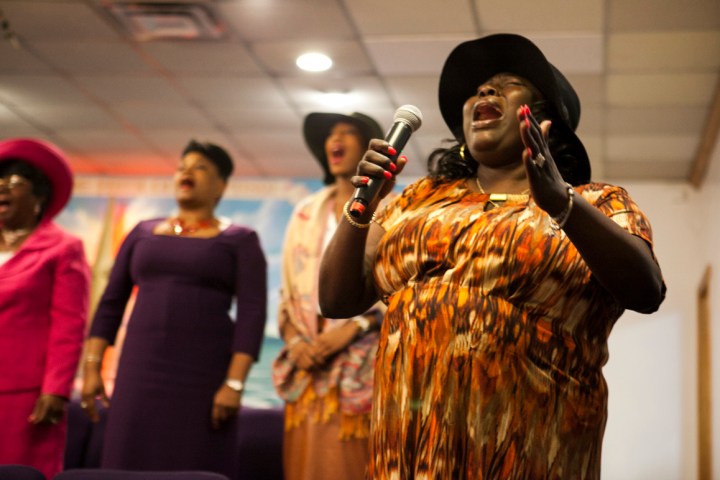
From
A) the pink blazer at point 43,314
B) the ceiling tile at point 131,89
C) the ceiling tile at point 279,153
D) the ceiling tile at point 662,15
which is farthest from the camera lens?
the ceiling tile at point 279,153

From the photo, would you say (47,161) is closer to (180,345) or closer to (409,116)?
(180,345)

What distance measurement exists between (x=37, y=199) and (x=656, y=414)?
5942 mm

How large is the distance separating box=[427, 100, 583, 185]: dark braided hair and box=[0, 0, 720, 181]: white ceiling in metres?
3.65

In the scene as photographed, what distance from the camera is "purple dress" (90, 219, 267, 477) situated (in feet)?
11.6

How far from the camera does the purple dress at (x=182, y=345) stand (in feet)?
11.6

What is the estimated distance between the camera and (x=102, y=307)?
3.87m

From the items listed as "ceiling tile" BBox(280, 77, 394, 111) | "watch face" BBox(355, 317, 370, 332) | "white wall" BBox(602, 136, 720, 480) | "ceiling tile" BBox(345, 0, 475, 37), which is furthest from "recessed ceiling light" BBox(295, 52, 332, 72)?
"watch face" BBox(355, 317, 370, 332)

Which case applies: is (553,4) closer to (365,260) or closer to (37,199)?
(37,199)

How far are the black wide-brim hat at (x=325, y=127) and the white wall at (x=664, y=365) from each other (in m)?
4.87

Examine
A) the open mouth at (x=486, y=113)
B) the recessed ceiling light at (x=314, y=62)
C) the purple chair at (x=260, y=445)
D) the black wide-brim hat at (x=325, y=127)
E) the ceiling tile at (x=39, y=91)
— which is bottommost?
the purple chair at (x=260, y=445)

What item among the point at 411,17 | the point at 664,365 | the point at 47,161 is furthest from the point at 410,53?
the point at 664,365

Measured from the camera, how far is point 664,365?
8.41 meters

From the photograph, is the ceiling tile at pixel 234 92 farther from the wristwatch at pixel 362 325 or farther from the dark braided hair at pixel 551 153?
the dark braided hair at pixel 551 153

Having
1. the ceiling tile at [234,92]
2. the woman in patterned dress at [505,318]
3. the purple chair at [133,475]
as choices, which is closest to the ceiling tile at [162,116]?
the ceiling tile at [234,92]
